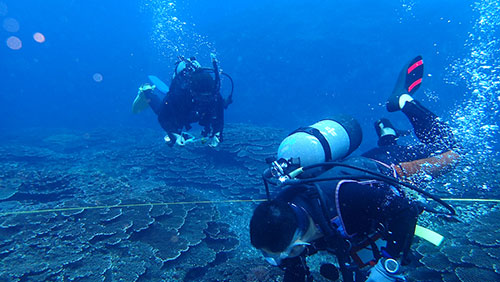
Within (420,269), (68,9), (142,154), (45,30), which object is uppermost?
(68,9)

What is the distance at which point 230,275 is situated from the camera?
164 inches

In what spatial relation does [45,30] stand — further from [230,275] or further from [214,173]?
[230,275]

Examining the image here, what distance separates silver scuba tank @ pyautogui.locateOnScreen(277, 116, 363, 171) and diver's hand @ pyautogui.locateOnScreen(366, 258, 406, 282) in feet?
3.73

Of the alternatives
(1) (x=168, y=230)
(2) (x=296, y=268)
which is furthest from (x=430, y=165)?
(1) (x=168, y=230)

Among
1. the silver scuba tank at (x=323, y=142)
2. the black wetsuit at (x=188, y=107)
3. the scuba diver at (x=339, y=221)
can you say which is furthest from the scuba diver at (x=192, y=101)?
the scuba diver at (x=339, y=221)

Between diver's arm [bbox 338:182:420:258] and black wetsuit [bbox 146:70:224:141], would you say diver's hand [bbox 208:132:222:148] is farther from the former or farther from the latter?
diver's arm [bbox 338:182:420:258]

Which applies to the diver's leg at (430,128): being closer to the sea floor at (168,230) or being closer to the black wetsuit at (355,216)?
the sea floor at (168,230)

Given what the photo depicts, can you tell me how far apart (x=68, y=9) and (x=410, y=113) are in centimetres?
7415

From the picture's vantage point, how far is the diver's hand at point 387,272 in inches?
68.7

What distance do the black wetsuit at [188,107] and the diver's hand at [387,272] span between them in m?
4.14

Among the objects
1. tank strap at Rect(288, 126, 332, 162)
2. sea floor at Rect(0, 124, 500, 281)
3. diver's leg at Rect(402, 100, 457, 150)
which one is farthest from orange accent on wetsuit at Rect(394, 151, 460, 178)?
sea floor at Rect(0, 124, 500, 281)

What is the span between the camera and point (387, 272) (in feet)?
5.81

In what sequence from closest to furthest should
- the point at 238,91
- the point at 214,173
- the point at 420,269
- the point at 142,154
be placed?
1. the point at 420,269
2. the point at 214,173
3. the point at 142,154
4. the point at 238,91

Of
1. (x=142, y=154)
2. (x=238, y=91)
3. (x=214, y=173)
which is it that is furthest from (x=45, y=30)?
(x=214, y=173)
